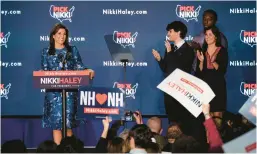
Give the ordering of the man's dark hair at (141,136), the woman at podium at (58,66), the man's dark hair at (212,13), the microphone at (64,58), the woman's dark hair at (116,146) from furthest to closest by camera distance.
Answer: the man's dark hair at (212,13)
the woman at podium at (58,66)
the microphone at (64,58)
the woman's dark hair at (116,146)
the man's dark hair at (141,136)

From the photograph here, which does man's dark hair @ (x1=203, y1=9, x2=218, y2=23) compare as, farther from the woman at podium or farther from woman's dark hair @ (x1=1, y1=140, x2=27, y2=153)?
A: woman's dark hair @ (x1=1, y1=140, x2=27, y2=153)

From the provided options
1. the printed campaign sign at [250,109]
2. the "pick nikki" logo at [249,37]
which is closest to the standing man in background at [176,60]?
the "pick nikki" logo at [249,37]

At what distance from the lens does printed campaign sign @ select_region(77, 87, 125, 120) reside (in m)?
6.14

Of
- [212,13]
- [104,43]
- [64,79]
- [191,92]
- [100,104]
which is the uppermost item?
[212,13]

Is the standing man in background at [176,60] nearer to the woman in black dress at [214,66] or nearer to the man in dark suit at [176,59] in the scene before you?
the man in dark suit at [176,59]

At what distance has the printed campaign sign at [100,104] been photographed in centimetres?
614

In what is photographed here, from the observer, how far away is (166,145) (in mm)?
5145

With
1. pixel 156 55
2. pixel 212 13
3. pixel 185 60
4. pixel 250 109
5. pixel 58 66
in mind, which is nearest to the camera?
pixel 250 109

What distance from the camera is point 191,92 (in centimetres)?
602

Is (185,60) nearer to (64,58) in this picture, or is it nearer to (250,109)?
(64,58)

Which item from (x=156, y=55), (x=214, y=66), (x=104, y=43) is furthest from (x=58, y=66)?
(x=214, y=66)

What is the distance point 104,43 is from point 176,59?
106cm

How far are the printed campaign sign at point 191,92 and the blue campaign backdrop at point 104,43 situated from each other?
1.48 metres

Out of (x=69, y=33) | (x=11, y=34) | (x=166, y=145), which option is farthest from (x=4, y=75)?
(x=166, y=145)
